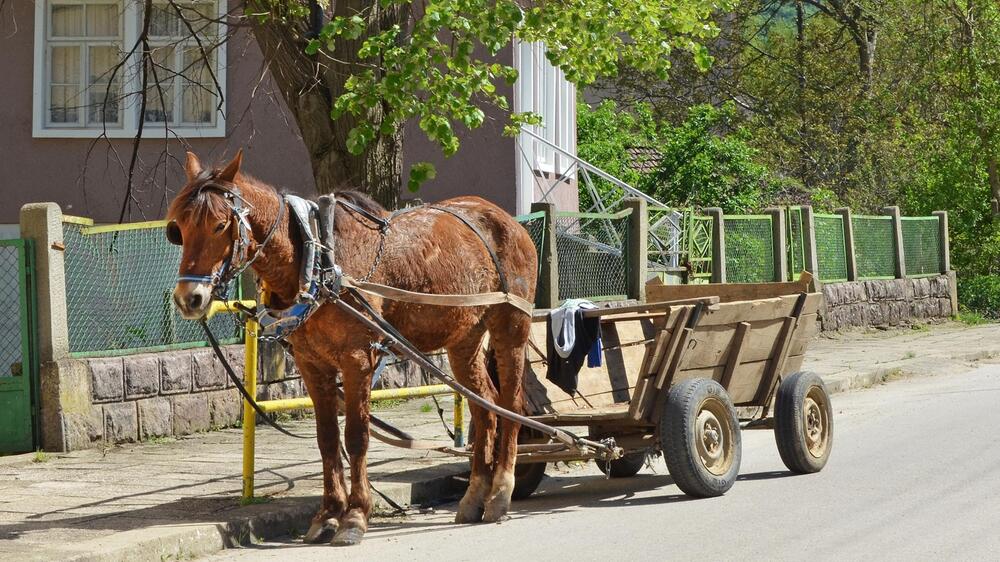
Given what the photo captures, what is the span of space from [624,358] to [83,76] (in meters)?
12.2

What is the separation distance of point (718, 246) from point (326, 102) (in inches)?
410

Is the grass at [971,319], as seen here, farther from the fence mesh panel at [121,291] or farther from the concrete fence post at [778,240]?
the fence mesh panel at [121,291]

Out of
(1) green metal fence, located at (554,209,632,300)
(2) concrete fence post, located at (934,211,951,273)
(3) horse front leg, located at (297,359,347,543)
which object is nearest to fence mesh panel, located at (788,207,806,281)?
(2) concrete fence post, located at (934,211,951,273)

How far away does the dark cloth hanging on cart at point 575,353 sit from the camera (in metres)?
9.19

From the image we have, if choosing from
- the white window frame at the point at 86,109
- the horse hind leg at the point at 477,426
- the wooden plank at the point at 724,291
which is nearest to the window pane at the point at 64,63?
the white window frame at the point at 86,109

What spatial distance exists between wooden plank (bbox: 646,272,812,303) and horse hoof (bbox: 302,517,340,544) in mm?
4325

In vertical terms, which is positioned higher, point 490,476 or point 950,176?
point 950,176

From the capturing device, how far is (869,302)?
24.7 m

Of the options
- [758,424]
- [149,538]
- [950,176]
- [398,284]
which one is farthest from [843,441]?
[950,176]

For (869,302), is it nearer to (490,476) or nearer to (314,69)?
(314,69)

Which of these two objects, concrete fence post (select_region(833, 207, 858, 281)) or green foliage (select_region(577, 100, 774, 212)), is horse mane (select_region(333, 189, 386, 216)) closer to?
concrete fence post (select_region(833, 207, 858, 281))

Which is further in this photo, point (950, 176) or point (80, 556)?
point (950, 176)

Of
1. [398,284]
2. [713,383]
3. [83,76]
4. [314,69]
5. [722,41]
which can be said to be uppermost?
[722,41]

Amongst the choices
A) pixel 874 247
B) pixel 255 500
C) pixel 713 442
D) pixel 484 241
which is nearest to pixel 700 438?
pixel 713 442
